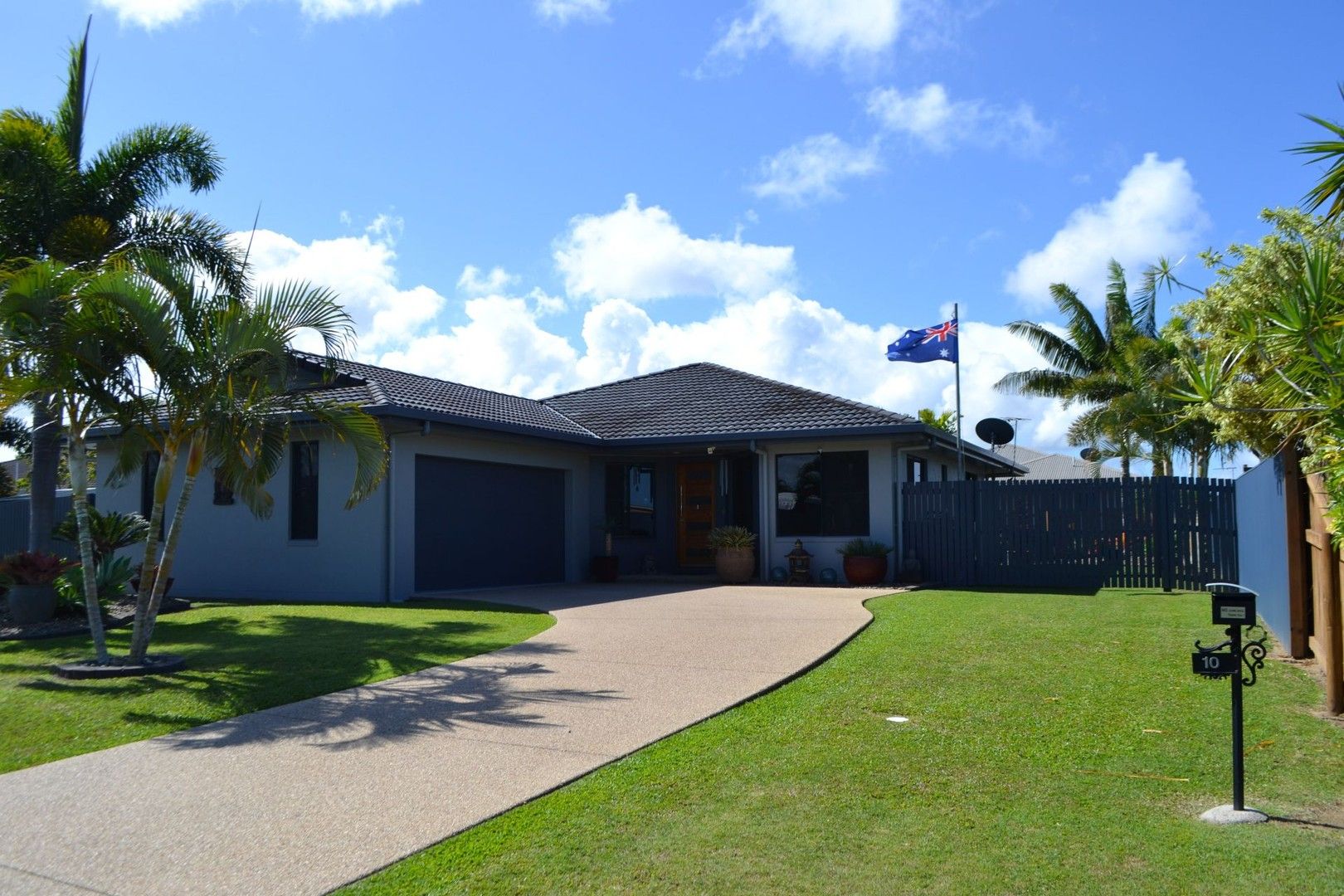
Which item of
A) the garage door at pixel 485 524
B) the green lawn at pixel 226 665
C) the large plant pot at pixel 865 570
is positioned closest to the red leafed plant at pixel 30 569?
the green lawn at pixel 226 665

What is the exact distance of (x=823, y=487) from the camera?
18703 millimetres

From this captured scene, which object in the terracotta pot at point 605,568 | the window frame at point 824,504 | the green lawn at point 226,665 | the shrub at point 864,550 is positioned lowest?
the green lawn at point 226,665

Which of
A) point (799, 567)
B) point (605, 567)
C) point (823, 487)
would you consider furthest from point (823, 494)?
point (605, 567)

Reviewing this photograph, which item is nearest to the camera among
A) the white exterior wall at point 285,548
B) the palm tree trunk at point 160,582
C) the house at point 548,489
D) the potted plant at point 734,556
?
the palm tree trunk at point 160,582

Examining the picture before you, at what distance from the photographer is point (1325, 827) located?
4613 mm

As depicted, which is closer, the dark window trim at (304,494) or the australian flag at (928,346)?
the dark window trim at (304,494)

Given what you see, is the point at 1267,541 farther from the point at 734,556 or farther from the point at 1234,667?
the point at 734,556

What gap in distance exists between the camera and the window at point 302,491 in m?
16.6

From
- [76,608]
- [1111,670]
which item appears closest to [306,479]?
[76,608]

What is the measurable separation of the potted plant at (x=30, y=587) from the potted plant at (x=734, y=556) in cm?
1016

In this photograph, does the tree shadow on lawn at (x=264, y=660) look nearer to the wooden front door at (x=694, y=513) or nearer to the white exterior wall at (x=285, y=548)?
the white exterior wall at (x=285, y=548)

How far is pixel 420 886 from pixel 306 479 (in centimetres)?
1356

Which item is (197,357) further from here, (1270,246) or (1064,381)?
(1064,381)

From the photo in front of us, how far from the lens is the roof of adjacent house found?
16.8 meters
